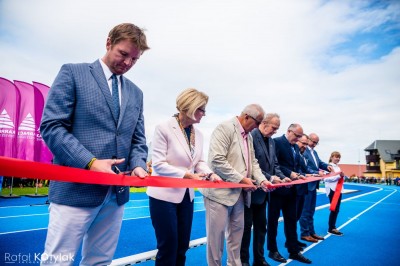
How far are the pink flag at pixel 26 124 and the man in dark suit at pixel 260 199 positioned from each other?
8752mm

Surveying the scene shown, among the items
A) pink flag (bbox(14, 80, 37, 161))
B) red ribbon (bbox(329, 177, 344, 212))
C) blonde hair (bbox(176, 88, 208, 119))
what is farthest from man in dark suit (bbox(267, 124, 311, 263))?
pink flag (bbox(14, 80, 37, 161))

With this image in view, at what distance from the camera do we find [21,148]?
30.9 ft

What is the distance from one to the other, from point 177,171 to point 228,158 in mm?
1071

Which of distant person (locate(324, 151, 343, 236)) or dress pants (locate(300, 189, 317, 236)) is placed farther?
distant person (locate(324, 151, 343, 236))

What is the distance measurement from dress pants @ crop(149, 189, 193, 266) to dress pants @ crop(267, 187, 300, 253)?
2.56m

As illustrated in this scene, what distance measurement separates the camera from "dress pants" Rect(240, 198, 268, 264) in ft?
12.9

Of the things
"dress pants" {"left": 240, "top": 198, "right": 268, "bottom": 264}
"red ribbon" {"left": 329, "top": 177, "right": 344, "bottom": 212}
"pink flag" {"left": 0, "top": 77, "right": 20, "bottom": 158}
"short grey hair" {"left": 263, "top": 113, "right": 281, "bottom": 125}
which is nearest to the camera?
"dress pants" {"left": 240, "top": 198, "right": 268, "bottom": 264}

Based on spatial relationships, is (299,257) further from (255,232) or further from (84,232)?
(84,232)

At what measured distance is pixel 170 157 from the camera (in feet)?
8.39

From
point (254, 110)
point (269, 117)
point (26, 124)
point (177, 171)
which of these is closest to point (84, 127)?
point (177, 171)

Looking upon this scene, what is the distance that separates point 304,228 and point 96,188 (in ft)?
19.2

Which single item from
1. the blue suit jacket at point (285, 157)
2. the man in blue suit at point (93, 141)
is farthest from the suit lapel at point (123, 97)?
the blue suit jacket at point (285, 157)

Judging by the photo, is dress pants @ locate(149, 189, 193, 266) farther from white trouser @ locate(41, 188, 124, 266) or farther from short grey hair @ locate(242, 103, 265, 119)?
short grey hair @ locate(242, 103, 265, 119)

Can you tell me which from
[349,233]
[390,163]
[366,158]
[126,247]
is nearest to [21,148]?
[126,247]
